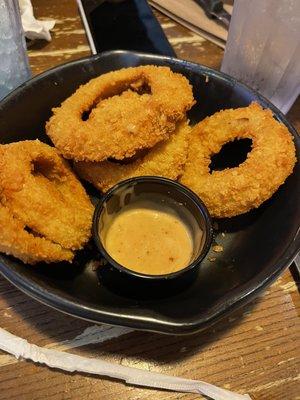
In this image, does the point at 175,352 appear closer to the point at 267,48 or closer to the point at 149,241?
the point at 149,241

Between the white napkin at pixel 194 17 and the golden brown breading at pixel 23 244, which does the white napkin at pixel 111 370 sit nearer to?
the golden brown breading at pixel 23 244

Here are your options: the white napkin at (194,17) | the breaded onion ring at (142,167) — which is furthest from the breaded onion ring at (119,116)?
the white napkin at (194,17)

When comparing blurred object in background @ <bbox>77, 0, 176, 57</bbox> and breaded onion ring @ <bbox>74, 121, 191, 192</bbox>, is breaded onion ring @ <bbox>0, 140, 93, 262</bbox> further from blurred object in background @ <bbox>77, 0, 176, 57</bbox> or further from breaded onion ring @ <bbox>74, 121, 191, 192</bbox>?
blurred object in background @ <bbox>77, 0, 176, 57</bbox>

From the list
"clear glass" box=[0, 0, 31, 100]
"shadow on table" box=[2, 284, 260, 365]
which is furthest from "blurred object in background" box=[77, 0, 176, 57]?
"shadow on table" box=[2, 284, 260, 365]

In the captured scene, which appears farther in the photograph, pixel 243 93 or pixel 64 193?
pixel 243 93

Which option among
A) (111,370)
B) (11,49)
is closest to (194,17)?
(11,49)

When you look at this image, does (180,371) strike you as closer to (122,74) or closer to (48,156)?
(48,156)

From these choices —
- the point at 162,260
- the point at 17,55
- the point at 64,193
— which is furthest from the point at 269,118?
the point at 17,55
